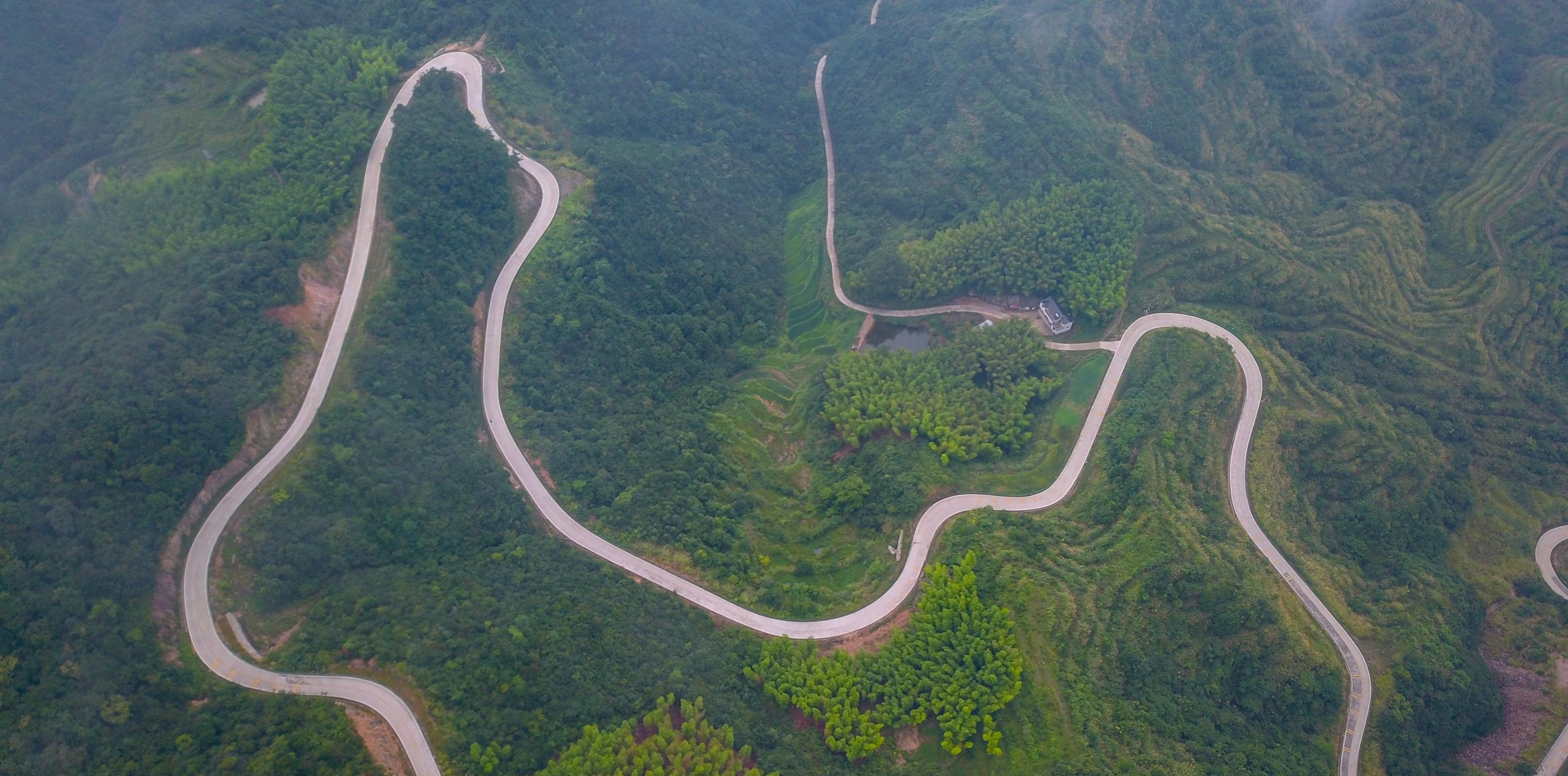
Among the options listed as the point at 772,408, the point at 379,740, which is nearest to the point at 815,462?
the point at 772,408

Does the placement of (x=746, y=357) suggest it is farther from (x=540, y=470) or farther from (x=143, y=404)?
(x=143, y=404)

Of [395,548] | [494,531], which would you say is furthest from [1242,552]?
[395,548]

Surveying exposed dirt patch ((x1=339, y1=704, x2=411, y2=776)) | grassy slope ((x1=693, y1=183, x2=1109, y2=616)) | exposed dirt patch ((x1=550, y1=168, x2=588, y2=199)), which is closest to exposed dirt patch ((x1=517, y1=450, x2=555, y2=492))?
grassy slope ((x1=693, y1=183, x2=1109, y2=616))

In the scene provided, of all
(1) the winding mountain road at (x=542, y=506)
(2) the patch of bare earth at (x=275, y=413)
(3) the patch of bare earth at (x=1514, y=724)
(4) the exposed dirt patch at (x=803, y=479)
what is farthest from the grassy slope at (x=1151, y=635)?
(2) the patch of bare earth at (x=275, y=413)

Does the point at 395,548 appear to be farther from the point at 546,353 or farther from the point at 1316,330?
the point at 1316,330

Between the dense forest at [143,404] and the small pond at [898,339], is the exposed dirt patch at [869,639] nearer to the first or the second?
the dense forest at [143,404]

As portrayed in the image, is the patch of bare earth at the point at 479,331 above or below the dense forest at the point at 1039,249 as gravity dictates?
below
